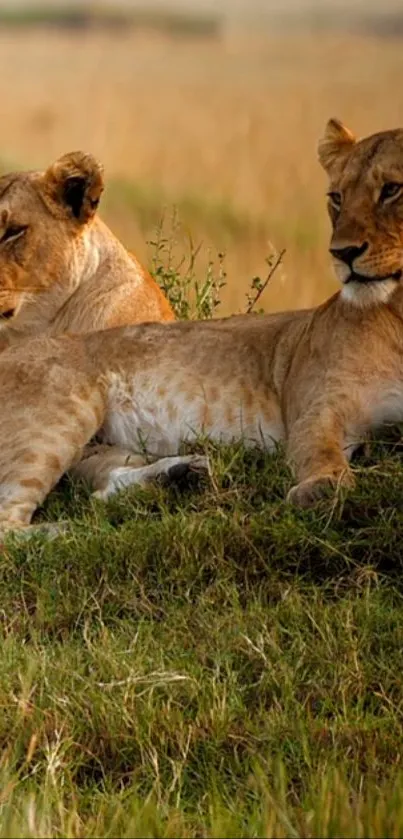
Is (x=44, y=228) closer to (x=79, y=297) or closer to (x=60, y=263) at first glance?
(x=60, y=263)

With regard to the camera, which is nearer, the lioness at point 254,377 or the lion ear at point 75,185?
the lioness at point 254,377

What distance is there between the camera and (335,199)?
4.70 m

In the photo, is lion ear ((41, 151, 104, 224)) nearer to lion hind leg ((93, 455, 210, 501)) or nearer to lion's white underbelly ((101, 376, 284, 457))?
lion's white underbelly ((101, 376, 284, 457))

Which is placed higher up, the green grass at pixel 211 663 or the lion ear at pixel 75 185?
the lion ear at pixel 75 185

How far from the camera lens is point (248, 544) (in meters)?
4.11

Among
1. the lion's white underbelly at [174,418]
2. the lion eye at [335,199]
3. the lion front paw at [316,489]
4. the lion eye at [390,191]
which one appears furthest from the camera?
the lion's white underbelly at [174,418]

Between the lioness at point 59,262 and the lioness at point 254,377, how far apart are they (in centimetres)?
31

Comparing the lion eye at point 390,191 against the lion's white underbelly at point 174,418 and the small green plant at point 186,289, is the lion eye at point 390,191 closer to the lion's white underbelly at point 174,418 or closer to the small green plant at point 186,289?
the lion's white underbelly at point 174,418

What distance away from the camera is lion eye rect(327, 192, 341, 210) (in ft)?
15.3

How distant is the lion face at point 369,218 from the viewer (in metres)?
4.39

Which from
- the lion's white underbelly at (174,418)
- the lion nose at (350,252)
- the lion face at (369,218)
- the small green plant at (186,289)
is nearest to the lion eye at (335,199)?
the lion face at (369,218)

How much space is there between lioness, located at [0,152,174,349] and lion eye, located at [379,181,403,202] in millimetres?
1132

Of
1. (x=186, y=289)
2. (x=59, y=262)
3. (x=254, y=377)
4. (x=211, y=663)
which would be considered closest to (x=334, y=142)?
(x=254, y=377)

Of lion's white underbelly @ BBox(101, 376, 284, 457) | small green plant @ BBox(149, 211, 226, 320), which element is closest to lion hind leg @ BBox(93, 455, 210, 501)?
lion's white underbelly @ BBox(101, 376, 284, 457)
